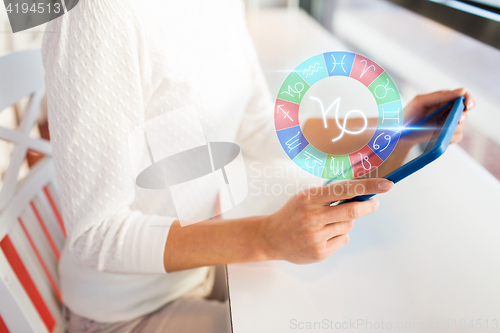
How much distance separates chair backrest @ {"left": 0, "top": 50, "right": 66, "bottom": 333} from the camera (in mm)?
479

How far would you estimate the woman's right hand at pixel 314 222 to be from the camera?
37 cm

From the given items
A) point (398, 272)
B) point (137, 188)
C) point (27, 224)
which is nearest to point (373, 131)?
point (398, 272)

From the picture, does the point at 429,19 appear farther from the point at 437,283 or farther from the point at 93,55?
the point at 93,55

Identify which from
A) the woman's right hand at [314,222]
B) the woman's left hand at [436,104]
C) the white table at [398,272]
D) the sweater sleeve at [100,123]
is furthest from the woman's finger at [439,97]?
the sweater sleeve at [100,123]

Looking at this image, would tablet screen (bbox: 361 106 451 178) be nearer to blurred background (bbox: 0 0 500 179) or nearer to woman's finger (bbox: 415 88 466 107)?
woman's finger (bbox: 415 88 466 107)

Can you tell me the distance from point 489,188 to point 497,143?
0.68 feet

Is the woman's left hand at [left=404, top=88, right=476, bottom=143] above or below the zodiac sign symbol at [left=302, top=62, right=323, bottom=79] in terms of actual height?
below

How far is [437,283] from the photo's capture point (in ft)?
1.36

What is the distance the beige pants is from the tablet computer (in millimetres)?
244

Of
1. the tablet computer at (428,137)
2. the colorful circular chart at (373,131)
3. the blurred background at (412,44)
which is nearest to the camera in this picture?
the tablet computer at (428,137)

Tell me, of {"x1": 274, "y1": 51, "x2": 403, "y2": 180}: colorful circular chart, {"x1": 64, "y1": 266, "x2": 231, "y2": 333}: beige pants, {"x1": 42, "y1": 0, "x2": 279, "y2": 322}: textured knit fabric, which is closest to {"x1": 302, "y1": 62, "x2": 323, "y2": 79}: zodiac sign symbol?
{"x1": 274, "y1": 51, "x2": 403, "y2": 180}: colorful circular chart

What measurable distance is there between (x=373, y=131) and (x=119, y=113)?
0.39 metres

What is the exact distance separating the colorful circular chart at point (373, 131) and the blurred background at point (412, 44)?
0.13ft

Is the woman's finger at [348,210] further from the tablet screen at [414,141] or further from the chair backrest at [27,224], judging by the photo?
the chair backrest at [27,224]
